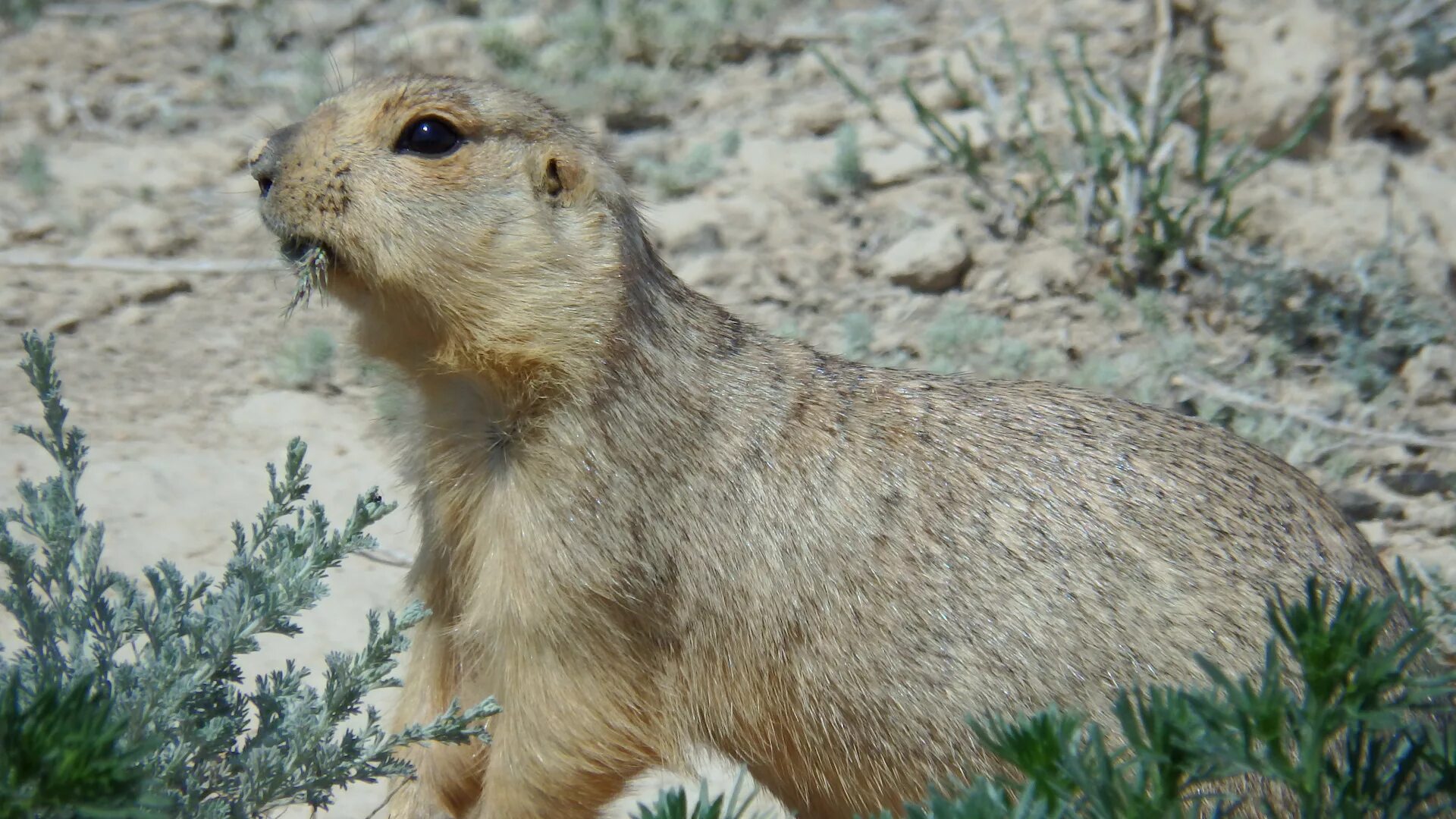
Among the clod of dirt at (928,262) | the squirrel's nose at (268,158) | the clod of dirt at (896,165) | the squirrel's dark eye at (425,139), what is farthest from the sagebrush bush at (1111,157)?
the squirrel's nose at (268,158)

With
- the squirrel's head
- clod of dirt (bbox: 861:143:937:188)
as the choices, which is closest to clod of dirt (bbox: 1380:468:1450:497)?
clod of dirt (bbox: 861:143:937:188)

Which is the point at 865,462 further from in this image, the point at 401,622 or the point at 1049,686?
the point at 401,622

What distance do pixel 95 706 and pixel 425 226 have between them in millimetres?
1563

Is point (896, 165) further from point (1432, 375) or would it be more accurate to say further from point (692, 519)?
point (692, 519)

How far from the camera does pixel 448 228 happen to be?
11.2ft

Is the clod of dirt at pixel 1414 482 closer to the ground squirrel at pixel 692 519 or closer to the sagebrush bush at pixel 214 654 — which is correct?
the ground squirrel at pixel 692 519

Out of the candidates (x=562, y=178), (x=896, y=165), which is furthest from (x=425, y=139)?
(x=896, y=165)

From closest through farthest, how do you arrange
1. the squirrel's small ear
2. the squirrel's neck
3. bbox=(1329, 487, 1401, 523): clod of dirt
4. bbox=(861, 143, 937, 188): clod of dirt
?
the squirrel's neck, the squirrel's small ear, bbox=(1329, 487, 1401, 523): clod of dirt, bbox=(861, 143, 937, 188): clod of dirt

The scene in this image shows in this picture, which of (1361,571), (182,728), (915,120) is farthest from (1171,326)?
(182,728)

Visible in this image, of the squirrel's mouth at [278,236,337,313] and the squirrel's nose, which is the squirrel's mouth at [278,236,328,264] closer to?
the squirrel's mouth at [278,236,337,313]

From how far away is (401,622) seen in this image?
296 cm

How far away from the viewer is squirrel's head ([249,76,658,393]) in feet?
11.0

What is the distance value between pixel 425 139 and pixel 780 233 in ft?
10.00

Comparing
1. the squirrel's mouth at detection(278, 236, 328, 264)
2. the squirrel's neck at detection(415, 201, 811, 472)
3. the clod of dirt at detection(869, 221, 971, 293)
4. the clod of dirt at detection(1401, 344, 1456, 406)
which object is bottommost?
the squirrel's neck at detection(415, 201, 811, 472)
